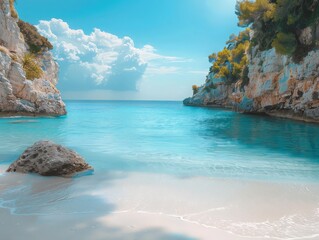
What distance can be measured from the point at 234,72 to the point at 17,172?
54.5 meters

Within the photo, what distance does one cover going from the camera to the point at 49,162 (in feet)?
24.2

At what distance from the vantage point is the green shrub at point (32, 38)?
35.2 m

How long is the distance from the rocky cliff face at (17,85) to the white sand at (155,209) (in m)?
23.8

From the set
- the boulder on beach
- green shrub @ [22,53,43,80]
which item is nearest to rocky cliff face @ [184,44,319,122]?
the boulder on beach

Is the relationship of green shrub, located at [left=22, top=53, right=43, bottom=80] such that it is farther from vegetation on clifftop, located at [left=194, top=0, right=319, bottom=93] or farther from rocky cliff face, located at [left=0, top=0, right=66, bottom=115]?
vegetation on clifftop, located at [left=194, top=0, right=319, bottom=93]

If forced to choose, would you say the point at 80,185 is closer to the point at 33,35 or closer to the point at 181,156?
the point at 181,156

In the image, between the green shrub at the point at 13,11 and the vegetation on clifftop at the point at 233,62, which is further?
the vegetation on clifftop at the point at 233,62

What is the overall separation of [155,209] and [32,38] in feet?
A: 117

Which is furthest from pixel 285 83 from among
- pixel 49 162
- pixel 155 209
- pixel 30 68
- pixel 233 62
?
pixel 233 62

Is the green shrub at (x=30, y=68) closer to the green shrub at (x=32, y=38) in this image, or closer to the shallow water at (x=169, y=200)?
the green shrub at (x=32, y=38)

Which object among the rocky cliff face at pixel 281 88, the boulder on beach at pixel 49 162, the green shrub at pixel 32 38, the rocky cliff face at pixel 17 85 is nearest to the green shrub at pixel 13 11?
the rocky cliff face at pixel 17 85

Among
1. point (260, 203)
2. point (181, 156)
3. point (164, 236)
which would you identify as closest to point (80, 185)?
point (164, 236)

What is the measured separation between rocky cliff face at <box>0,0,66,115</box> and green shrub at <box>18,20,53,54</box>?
58.0 inches

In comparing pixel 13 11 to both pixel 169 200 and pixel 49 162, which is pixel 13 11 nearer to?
pixel 49 162
